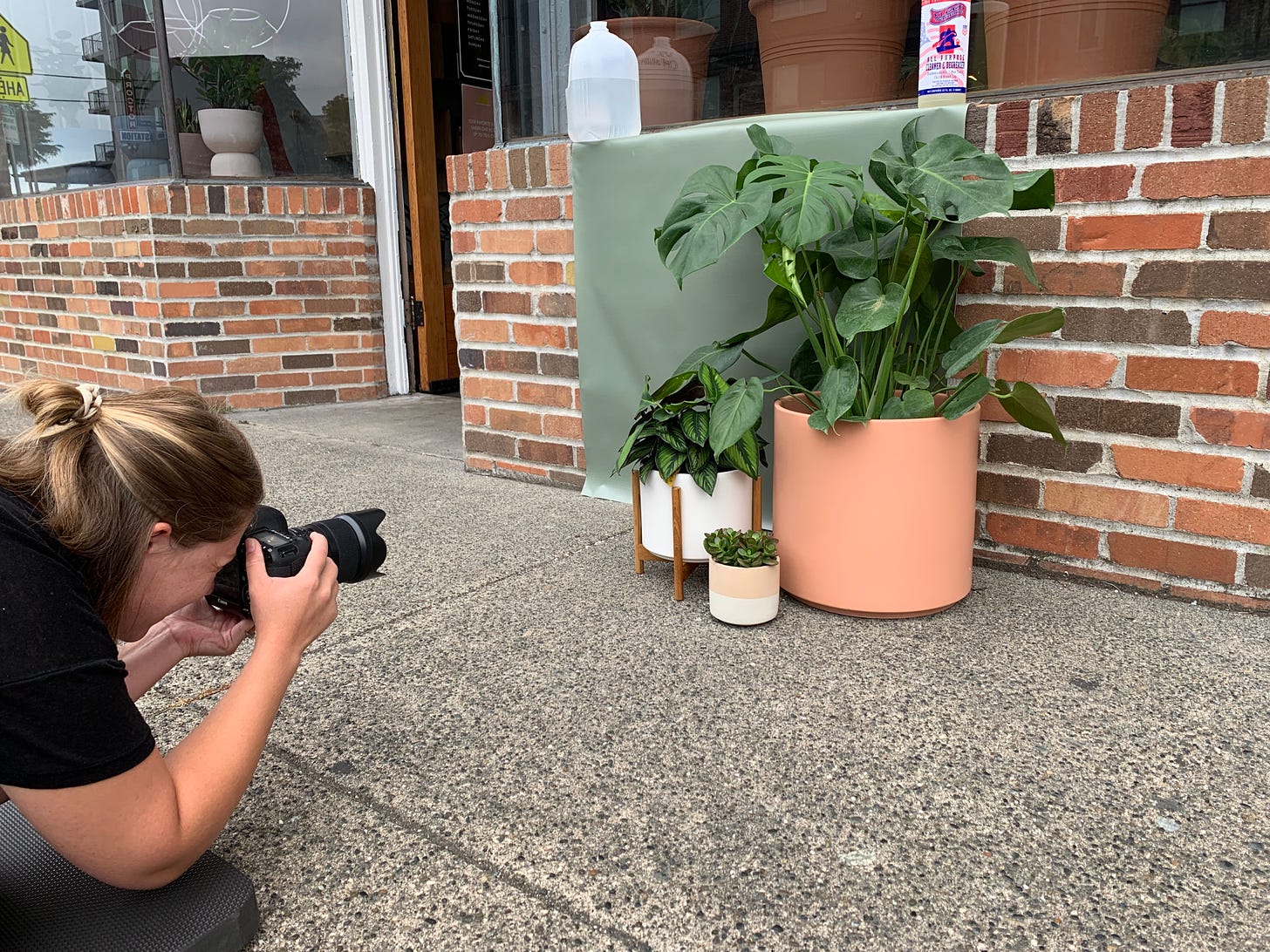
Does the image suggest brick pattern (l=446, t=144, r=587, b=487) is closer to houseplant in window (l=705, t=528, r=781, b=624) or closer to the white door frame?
houseplant in window (l=705, t=528, r=781, b=624)

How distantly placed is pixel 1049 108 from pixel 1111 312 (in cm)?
44

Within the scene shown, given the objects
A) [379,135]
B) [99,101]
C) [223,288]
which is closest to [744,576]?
[223,288]

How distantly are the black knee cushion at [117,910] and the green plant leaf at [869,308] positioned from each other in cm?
128

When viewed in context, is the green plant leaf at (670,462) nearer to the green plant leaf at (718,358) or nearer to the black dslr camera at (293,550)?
the green plant leaf at (718,358)

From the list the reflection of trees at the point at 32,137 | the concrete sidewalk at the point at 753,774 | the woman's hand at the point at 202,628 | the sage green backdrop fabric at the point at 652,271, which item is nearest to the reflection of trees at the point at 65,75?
the reflection of trees at the point at 32,137

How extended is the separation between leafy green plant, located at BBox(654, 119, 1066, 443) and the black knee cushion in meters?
1.12

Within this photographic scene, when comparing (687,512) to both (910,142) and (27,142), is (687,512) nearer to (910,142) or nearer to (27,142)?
(910,142)

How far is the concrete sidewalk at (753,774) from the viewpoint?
108 cm

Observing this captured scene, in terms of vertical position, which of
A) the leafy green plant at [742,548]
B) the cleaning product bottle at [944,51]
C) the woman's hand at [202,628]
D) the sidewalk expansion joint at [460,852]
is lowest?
the sidewalk expansion joint at [460,852]

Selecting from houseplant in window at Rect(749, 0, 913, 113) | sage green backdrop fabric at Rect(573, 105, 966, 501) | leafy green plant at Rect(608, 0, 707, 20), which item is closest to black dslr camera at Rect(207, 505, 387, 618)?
sage green backdrop fabric at Rect(573, 105, 966, 501)

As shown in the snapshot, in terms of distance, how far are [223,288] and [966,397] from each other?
134 inches

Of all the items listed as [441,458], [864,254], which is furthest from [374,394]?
→ [864,254]

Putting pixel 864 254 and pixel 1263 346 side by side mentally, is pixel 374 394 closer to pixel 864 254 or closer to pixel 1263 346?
pixel 864 254

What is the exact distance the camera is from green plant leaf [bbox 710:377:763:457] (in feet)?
5.87
